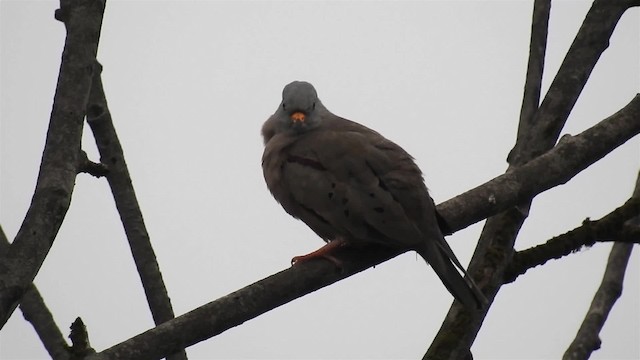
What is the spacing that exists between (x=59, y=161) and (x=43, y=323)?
1677mm

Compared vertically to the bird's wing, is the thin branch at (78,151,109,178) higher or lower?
higher

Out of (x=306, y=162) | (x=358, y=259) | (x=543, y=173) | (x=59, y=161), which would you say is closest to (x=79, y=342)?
(x=59, y=161)

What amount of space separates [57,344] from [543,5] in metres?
3.78

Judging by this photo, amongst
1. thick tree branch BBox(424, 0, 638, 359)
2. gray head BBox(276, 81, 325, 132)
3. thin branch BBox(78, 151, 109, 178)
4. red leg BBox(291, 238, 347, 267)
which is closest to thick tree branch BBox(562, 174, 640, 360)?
thick tree branch BBox(424, 0, 638, 359)

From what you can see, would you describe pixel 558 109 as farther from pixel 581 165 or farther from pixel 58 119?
pixel 58 119

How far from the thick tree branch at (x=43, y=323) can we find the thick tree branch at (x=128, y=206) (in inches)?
22.8

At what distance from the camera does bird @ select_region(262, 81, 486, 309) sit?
531 centimetres

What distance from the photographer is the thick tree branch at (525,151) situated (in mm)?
5457

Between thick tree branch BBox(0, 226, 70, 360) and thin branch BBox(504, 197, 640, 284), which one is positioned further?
thick tree branch BBox(0, 226, 70, 360)

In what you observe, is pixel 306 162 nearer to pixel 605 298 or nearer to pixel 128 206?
pixel 128 206

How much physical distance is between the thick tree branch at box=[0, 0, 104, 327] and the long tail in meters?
2.00

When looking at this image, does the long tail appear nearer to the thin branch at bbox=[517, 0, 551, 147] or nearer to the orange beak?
the thin branch at bbox=[517, 0, 551, 147]

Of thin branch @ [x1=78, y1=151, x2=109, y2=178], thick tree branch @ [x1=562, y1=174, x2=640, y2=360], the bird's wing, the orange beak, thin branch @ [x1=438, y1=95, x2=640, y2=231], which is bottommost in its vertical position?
thick tree branch @ [x1=562, y1=174, x2=640, y2=360]

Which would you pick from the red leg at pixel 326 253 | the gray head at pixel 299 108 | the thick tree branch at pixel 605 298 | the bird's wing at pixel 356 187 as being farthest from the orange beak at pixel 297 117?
the thick tree branch at pixel 605 298
